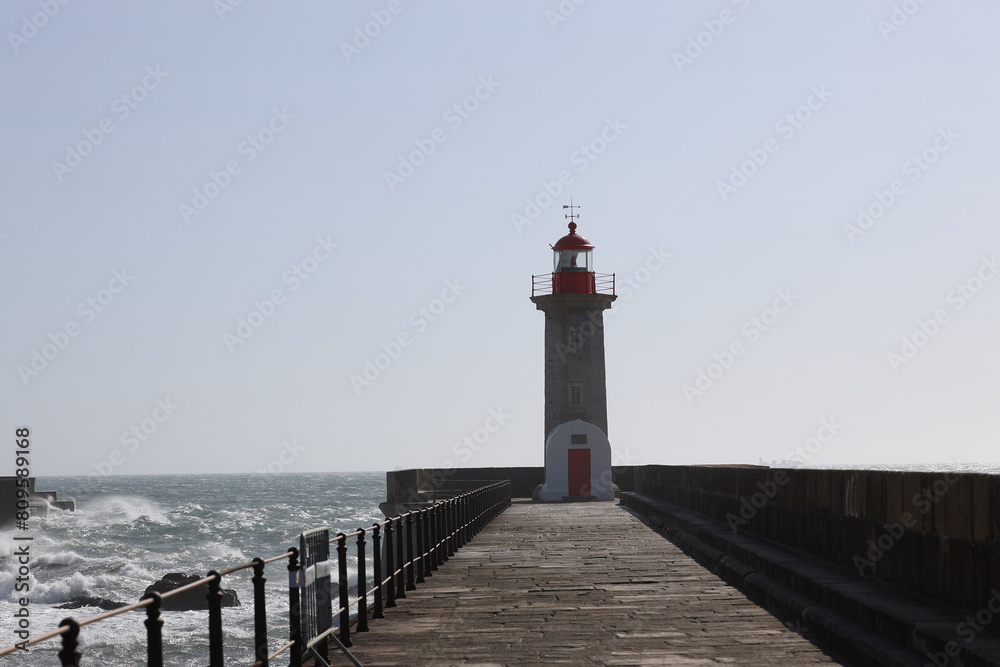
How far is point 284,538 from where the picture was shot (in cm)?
5984

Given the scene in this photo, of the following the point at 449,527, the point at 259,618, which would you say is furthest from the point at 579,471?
the point at 259,618

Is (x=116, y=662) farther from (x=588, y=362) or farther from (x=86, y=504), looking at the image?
(x=86, y=504)

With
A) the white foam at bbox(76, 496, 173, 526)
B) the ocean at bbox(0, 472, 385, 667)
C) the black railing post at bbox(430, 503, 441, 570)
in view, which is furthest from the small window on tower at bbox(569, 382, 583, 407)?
the white foam at bbox(76, 496, 173, 526)

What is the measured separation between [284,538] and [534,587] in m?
49.1

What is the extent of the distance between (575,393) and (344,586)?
29.4 m

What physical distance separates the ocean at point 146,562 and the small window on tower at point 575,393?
11.2 metres

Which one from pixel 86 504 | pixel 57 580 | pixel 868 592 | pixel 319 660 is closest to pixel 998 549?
pixel 868 592

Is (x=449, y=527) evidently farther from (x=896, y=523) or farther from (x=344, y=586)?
(x=896, y=523)

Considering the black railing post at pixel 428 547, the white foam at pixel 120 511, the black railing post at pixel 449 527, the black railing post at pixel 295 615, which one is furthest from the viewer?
the white foam at pixel 120 511

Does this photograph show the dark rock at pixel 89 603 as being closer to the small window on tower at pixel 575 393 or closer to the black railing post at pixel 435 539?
the small window on tower at pixel 575 393

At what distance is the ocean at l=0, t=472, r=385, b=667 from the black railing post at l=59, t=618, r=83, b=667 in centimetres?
1609

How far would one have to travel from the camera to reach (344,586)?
9539 millimetres

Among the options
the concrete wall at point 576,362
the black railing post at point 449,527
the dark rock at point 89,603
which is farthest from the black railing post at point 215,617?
the concrete wall at point 576,362

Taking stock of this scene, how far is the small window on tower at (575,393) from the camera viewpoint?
3869 cm
